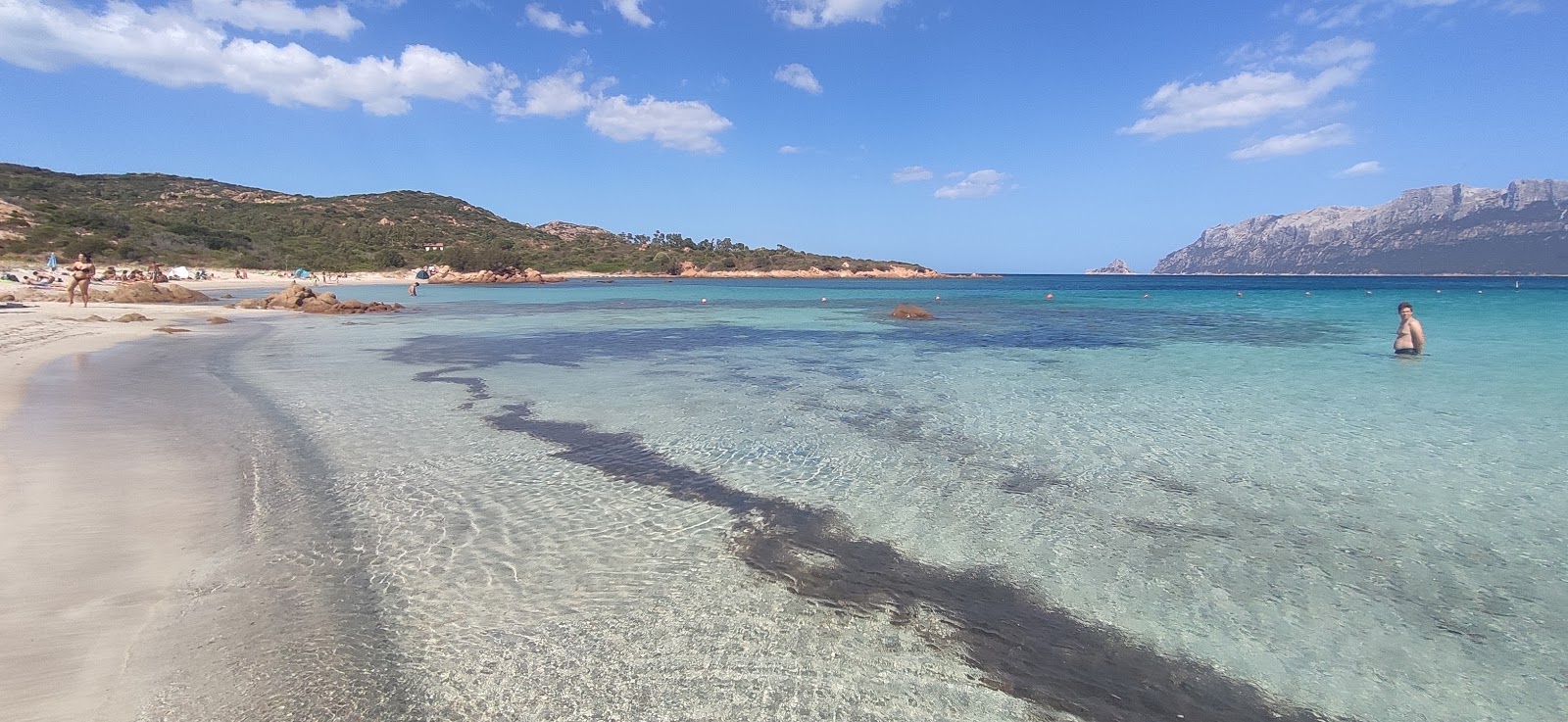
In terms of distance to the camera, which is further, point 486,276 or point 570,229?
point 570,229

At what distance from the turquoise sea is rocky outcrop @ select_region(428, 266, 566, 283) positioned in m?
67.0

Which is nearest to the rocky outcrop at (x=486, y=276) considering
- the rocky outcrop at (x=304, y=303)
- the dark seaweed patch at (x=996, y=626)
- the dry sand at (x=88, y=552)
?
the rocky outcrop at (x=304, y=303)

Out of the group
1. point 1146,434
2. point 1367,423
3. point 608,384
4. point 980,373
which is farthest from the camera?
point 980,373

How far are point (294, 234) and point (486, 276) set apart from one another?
33.5m

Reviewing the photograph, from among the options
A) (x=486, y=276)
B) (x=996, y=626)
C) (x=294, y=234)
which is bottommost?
(x=996, y=626)

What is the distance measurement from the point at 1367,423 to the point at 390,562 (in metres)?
11.8

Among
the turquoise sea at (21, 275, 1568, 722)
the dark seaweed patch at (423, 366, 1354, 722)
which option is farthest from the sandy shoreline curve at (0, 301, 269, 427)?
the dark seaweed patch at (423, 366, 1354, 722)

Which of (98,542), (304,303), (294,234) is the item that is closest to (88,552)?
(98,542)

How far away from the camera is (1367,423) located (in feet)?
31.5

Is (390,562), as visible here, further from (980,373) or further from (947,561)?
(980,373)

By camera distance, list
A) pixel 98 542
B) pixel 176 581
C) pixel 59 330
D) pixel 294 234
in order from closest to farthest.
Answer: pixel 176 581
pixel 98 542
pixel 59 330
pixel 294 234

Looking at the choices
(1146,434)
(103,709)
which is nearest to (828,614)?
(103,709)

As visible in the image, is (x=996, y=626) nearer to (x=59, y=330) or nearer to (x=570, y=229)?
(x=59, y=330)

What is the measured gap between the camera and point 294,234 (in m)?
88.4
